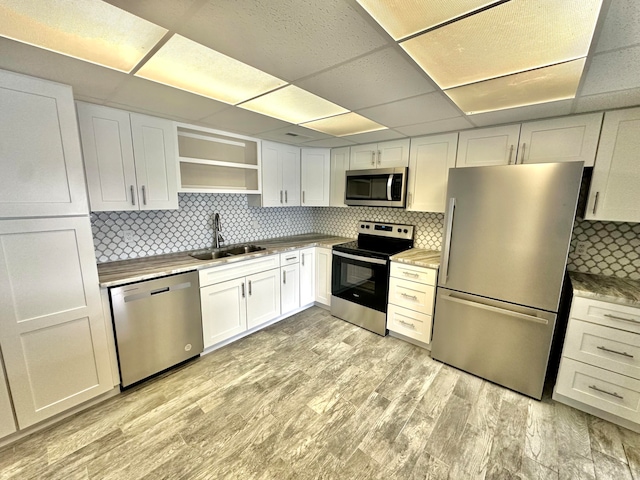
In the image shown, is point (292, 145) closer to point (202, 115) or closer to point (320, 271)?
point (202, 115)

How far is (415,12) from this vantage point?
3.50 feet

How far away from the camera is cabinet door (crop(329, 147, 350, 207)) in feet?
11.8

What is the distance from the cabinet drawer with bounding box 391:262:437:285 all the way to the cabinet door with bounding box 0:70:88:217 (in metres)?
2.69

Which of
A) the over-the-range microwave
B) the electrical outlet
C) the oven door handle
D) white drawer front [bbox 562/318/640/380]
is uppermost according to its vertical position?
the over-the-range microwave

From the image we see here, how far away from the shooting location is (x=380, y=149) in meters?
3.24

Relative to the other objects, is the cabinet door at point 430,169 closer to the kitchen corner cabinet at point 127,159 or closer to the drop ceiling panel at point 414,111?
the drop ceiling panel at point 414,111

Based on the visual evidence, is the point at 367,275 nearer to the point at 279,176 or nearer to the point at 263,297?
the point at 263,297

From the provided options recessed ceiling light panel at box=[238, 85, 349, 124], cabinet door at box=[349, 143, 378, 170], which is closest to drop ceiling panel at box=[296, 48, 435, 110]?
recessed ceiling light panel at box=[238, 85, 349, 124]

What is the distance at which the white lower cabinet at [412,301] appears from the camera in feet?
8.73

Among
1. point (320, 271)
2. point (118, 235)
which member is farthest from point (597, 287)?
point (118, 235)

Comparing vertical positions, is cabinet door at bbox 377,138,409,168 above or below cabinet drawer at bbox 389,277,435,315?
above

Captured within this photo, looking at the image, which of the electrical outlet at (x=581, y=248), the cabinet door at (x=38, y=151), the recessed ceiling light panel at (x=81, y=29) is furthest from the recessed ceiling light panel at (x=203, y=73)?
the electrical outlet at (x=581, y=248)

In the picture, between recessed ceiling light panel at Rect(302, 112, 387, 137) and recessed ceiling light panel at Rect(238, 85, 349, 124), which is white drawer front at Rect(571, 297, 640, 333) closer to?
recessed ceiling light panel at Rect(302, 112, 387, 137)

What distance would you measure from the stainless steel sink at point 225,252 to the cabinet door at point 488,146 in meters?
2.42
